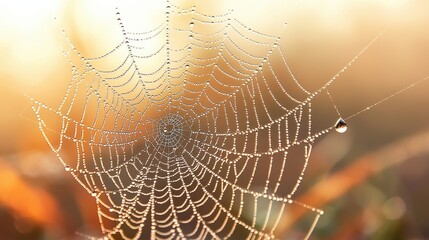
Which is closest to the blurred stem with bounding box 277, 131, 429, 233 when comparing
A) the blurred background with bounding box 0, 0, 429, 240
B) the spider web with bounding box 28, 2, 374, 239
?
the blurred background with bounding box 0, 0, 429, 240

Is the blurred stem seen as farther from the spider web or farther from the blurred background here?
the spider web

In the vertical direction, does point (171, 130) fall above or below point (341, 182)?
above

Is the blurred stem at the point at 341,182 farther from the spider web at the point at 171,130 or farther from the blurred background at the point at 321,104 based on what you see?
the spider web at the point at 171,130

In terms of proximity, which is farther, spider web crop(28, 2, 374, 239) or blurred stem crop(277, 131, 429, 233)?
spider web crop(28, 2, 374, 239)

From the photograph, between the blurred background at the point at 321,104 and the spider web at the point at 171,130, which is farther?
the spider web at the point at 171,130

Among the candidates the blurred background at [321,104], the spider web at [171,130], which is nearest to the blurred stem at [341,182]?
the blurred background at [321,104]

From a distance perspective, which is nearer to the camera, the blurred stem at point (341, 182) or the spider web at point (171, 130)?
the blurred stem at point (341, 182)

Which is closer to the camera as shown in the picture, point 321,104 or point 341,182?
point 341,182

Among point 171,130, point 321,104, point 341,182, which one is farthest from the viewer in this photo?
point 321,104

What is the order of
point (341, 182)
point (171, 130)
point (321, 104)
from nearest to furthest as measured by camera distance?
point (341, 182), point (171, 130), point (321, 104)
